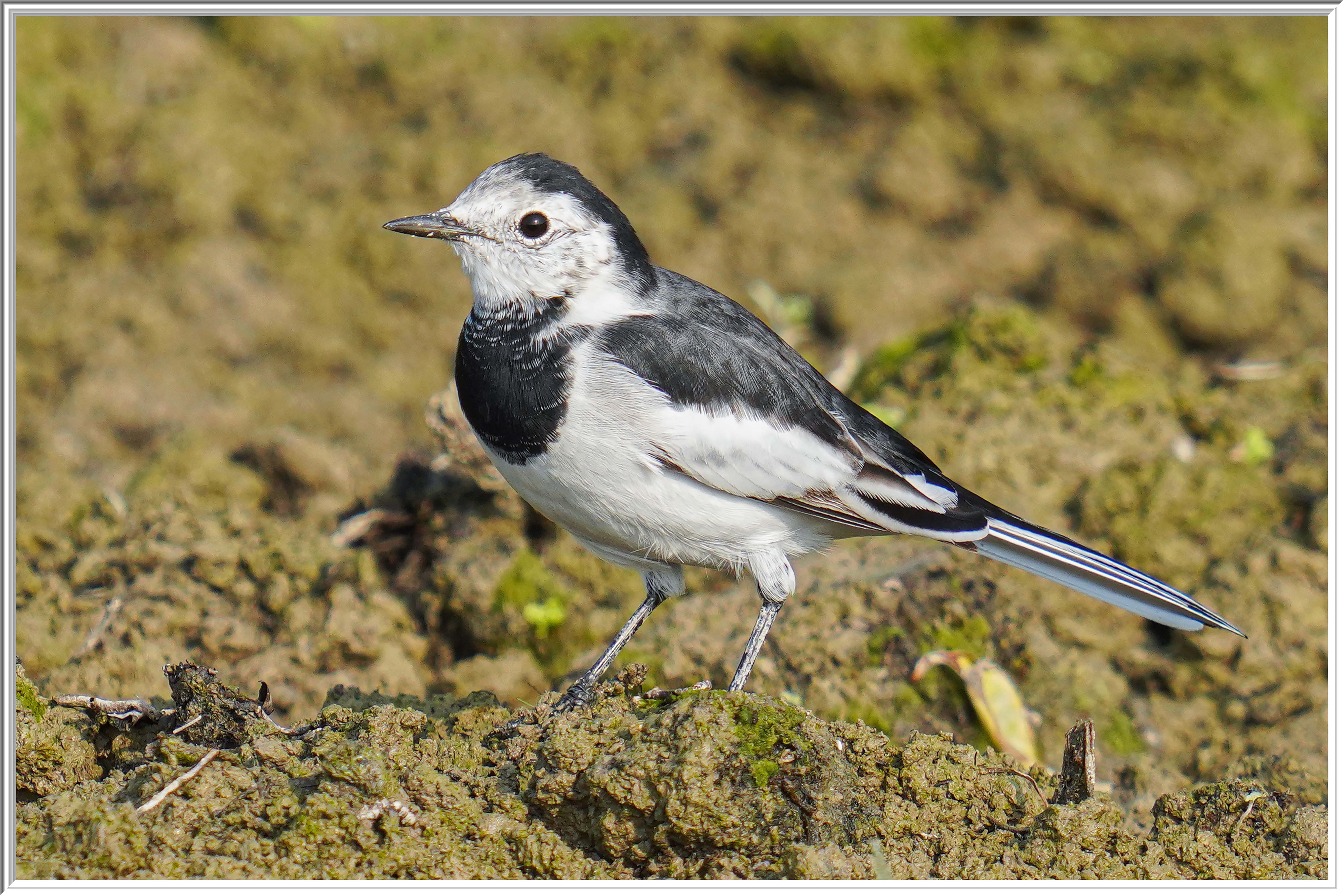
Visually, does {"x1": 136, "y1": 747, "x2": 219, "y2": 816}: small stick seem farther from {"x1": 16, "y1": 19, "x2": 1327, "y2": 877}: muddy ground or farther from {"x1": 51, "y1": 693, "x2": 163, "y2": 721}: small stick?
{"x1": 51, "y1": 693, "x2": 163, "y2": 721}: small stick

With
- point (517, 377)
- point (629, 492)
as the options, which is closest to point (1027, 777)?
point (629, 492)

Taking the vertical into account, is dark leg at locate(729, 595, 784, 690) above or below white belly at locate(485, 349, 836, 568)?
below

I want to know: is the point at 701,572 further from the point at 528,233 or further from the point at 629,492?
the point at 528,233

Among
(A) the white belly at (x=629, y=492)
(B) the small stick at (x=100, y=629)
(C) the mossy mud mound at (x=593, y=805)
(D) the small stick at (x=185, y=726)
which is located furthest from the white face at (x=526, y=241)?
(B) the small stick at (x=100, y=629)

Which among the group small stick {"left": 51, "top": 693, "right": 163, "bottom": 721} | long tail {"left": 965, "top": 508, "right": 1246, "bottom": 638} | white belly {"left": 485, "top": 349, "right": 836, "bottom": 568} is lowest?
small stick {"left": 51, "top": 693, "right": 163, "bottom": 721}

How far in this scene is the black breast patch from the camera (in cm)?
445

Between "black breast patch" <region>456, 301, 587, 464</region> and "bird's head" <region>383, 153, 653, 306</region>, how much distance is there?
9cm

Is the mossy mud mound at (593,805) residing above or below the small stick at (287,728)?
below

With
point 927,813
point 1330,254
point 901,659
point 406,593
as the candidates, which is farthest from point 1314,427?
point 406,593

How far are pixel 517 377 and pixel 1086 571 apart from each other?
2.29 meters

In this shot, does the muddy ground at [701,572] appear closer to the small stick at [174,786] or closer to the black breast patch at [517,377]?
the small stick at [174,786]

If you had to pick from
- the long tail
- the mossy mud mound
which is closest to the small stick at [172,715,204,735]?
the mossy mud mound

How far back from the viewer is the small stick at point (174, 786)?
3.57m

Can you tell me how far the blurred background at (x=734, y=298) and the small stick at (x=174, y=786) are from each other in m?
1.44
